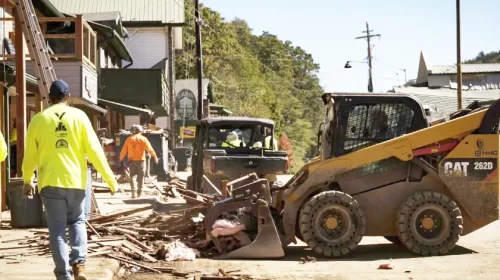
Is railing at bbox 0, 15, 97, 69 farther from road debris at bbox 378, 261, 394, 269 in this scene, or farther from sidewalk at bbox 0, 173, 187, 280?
road debris at bbox 378, 261, 394, 269

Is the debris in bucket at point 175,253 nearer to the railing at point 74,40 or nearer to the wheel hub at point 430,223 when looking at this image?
the wheel hub at point 430,223

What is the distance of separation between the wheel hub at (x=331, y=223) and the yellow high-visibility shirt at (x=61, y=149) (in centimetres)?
419

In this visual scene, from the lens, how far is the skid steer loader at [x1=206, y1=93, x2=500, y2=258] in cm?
1155

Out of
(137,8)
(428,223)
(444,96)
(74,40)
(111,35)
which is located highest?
(137,8)

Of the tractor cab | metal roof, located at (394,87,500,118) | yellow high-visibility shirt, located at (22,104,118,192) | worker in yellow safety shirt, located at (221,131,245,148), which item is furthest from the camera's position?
metal roof, located at (394,87,500,118)

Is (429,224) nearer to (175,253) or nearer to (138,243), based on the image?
(175,253)

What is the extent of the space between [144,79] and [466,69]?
44.9 metres

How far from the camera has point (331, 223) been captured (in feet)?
37.9

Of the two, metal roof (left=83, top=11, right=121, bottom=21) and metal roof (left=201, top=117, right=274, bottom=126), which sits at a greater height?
metal roof (left=83, top=11, right=121, bottom=21)

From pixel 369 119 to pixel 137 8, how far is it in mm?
37118

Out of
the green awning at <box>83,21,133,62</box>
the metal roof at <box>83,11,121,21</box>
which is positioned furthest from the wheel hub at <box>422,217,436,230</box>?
the metal roof at <box>83,11,121,21</box>

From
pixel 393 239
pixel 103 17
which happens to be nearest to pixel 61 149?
pixel 393 239

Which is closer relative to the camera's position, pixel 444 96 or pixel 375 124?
pixel 375 124

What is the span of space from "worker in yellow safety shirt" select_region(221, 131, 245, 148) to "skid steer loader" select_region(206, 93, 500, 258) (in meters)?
6.84
